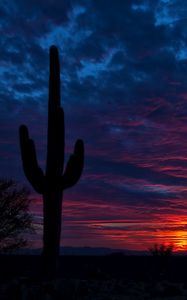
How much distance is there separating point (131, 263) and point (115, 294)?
20.7 m

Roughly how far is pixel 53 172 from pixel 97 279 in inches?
750

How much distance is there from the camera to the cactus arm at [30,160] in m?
15.1

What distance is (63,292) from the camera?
819 inches

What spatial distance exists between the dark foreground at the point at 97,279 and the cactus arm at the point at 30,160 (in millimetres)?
3530

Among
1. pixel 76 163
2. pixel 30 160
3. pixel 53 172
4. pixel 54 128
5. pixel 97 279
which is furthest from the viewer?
pixel 97 279

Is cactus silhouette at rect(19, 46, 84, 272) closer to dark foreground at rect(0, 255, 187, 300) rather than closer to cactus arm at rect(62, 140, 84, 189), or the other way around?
cactus arm at rect(62, 140, 84, 189)

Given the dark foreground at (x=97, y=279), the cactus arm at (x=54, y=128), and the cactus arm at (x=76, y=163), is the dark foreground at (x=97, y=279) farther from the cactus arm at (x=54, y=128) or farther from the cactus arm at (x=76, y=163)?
the cactus arm at (x=76, y=163)

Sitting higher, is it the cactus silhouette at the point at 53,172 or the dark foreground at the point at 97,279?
the cactus silhouette at the point at 53,172

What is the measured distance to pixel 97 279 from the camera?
33531 mm

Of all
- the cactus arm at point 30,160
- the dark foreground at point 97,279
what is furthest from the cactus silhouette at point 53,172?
the dark foreground at point 97,279

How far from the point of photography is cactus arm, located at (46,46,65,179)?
1551 cm

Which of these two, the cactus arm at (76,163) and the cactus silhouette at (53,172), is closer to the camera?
the cactus arm at (76,163)

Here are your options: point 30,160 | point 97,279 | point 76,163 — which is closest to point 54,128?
point 30,160

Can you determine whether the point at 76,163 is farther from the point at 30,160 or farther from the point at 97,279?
the point at 97,279
